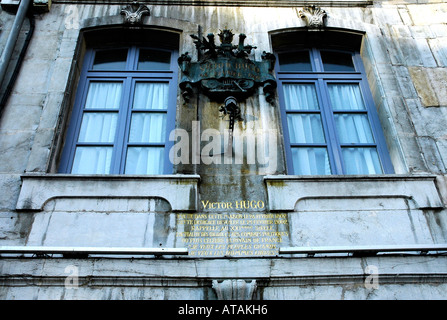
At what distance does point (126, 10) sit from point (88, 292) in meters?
4.89

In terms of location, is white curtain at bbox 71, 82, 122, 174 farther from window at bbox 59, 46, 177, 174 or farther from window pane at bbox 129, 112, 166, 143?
window pane at bbox 129, 112, 166, 143

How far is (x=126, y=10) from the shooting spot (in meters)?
7.70

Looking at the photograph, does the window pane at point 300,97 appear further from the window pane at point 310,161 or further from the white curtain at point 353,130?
the window pane at point 310,161

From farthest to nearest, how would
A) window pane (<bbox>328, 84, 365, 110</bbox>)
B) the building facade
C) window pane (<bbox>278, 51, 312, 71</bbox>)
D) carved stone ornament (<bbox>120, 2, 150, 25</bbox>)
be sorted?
window pane (<bbox>278, 51, 312, 71</bbox>) < carved stone ornament (<bbox>120, 2, 150, 25</bbox>) < window pane (<bbox>328, 84, 365, 110</bbox>) < the building facade

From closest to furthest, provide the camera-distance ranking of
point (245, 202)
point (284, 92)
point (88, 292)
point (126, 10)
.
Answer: point (88, 292) → point (245, 202) → point (284, 92) → point (126, 10)

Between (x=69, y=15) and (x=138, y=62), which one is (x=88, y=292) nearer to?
(x=138, y=62)

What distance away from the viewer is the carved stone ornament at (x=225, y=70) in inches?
261

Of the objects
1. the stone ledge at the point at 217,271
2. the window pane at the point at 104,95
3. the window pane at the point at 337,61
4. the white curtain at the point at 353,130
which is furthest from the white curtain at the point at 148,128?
the window pane at the point at 337,61

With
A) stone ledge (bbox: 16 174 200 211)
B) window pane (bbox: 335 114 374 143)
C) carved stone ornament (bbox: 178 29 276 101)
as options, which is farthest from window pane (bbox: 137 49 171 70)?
window pane (bbox: 335 114 374 143)

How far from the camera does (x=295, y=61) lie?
783cm

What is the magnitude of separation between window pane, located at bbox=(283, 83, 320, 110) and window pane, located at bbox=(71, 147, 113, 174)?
2.83 meters

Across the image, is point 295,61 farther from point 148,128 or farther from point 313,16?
point 148,128

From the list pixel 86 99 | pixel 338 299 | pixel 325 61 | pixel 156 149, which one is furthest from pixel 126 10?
pixel 338 299

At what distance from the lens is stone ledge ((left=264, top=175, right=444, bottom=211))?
562 centimetres
